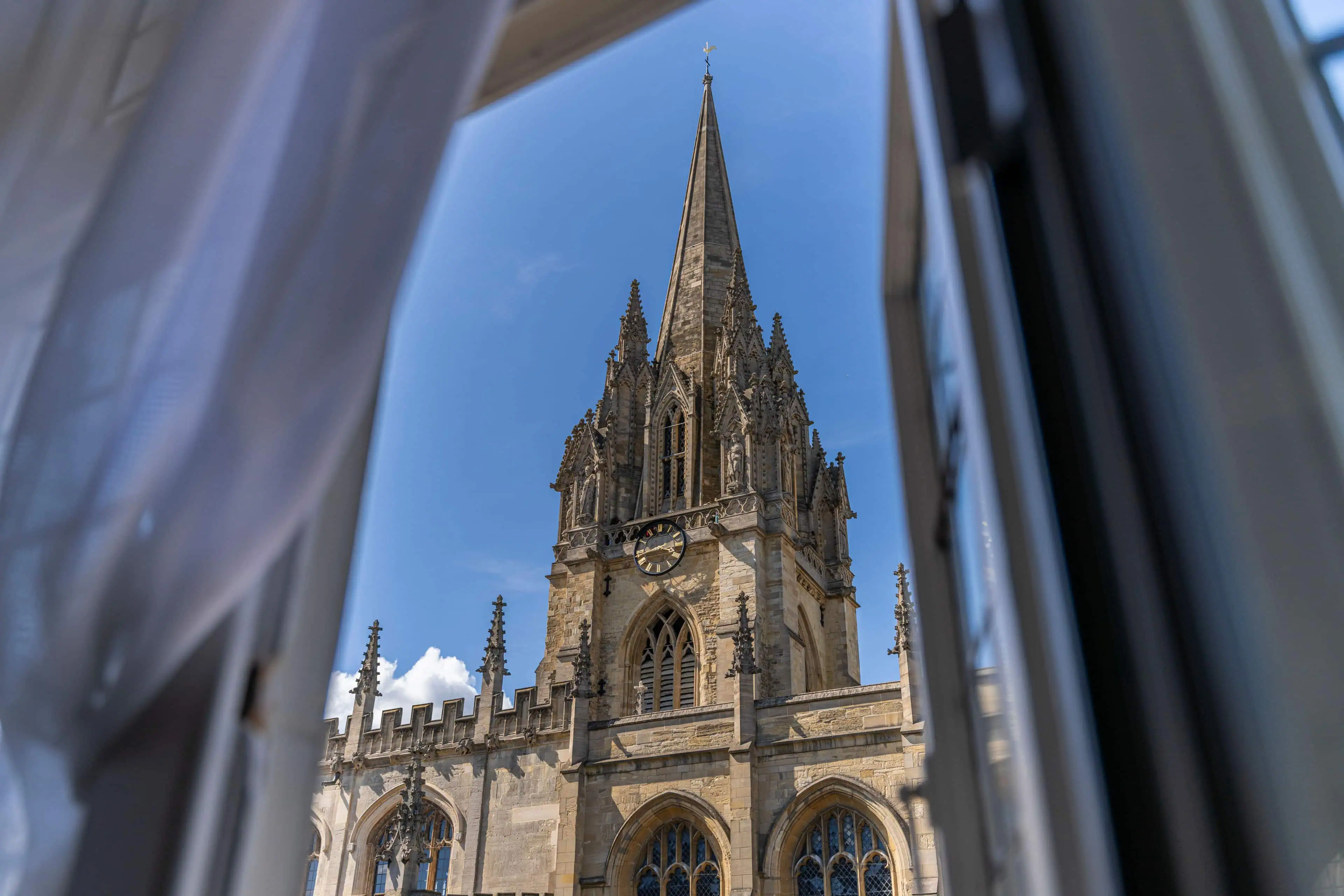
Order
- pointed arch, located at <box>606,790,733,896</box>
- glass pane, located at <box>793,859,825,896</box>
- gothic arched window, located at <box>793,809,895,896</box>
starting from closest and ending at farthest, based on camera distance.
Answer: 1. gothic arched window, located at <box>793,809,895,896</box>
2. glass pane, located at <box>793,859,825,896</box>
3. pointed arch, located at <box>606,790,733,896</box>

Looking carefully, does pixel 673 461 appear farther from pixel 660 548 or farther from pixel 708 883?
pixel 708 883

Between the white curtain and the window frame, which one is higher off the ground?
the window frame

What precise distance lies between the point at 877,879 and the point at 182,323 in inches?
565

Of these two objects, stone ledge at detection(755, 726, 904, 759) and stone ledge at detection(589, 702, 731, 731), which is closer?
stone ledge at detection(755, 726, 904, 759)

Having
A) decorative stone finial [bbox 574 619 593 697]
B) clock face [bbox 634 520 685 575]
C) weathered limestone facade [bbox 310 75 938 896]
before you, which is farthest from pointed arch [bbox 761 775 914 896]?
clock face [bbox 634 520 685 575]

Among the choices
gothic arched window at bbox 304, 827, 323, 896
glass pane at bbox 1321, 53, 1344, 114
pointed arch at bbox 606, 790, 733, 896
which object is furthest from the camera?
gothic arched window at bbox 304, 827, 323, 896

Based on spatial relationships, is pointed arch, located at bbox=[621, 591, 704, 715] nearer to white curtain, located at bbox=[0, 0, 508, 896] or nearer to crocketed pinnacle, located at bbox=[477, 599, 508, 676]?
crocketed pinnacle, located at bbox=[477, 599, 508, 676]

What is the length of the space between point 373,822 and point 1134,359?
1971 cm

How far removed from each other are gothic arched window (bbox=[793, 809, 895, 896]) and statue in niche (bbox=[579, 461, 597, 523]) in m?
8.83

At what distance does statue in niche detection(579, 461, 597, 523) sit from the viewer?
69.5 feet

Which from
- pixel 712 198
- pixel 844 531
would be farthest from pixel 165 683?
pixel 712 198

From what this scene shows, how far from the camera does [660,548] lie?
19.9 m

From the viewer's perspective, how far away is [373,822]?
18203 mm

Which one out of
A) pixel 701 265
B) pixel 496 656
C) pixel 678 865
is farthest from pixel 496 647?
pixel 701 265
